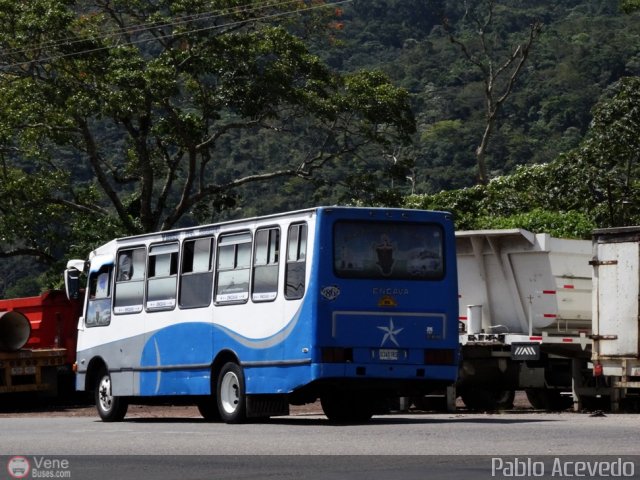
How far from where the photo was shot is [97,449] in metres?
15.3

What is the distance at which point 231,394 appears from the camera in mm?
20422

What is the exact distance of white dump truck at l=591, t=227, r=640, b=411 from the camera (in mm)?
21344

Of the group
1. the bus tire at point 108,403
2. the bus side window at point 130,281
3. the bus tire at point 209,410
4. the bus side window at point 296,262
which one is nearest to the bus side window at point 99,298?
the bus side window at point 130,281

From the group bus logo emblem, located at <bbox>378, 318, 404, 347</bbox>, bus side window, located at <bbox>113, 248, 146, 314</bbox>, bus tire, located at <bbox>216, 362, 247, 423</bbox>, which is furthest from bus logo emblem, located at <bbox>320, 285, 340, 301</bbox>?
bus side window, located at <bbox>113, 248, 146, 314</bbox>

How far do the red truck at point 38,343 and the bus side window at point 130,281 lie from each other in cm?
510

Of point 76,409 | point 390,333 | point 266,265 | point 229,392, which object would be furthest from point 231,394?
point 76,409

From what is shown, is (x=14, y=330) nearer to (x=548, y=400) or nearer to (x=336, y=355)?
(x=548, y=400)

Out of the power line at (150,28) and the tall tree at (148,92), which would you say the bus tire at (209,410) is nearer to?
the tall tree at (148,92)

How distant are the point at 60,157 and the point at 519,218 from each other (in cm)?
4995

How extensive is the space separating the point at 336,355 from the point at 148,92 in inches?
690

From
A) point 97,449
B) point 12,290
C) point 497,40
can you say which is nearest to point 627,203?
point 97,449

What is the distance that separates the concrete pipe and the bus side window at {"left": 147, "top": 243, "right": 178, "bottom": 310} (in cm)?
612

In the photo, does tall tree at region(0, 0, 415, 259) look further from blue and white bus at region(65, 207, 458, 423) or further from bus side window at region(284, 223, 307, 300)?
bus side window at region(284, 223, 307, 300)
